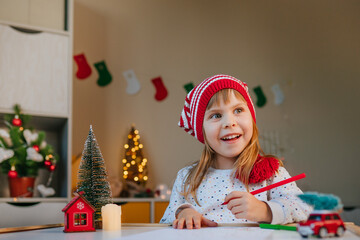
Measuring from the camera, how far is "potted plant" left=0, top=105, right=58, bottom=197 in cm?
234

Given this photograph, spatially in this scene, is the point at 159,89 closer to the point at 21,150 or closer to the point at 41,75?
the point at 41,75

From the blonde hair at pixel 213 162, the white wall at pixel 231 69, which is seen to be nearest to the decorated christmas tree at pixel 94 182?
the blonde hair at pixel 213 162

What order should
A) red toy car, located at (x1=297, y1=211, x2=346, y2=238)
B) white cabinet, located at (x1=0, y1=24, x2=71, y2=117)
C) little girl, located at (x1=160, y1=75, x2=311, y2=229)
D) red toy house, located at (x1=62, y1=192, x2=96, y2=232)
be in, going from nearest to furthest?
1. red toy car, located at (x1=297, y1=211, x2=346, y2=238)
2. red toy house, located at (x1=62, y1=192, x2=96, y2=232)
3. little girl, located at (x1=160, y1=75, x2=311, y2=229)
4. white cabinet, located at (x1=0, y1=24, x2=71, y2=117)

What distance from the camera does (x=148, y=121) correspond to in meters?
3.37

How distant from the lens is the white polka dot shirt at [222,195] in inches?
45.0

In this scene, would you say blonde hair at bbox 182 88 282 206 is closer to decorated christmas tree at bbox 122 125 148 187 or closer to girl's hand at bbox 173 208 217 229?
girl's hand at bbox 173 208 217 229

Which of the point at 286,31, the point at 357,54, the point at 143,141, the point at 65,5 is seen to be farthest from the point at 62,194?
the point at 357,54

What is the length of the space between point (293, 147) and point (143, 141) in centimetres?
138

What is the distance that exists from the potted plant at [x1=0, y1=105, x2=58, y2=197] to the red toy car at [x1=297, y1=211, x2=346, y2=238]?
193cm

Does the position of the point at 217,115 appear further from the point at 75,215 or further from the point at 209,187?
the point at 75,215

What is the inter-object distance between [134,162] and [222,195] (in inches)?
74.9

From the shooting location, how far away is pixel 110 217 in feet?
3.02

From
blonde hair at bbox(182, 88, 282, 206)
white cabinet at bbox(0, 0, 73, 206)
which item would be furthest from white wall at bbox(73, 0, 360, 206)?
blonde hair at bbox(182, 88, 282, 206)

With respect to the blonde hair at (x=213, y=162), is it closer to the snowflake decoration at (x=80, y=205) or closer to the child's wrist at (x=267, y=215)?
the child's wrist at (x=267, y=215)
